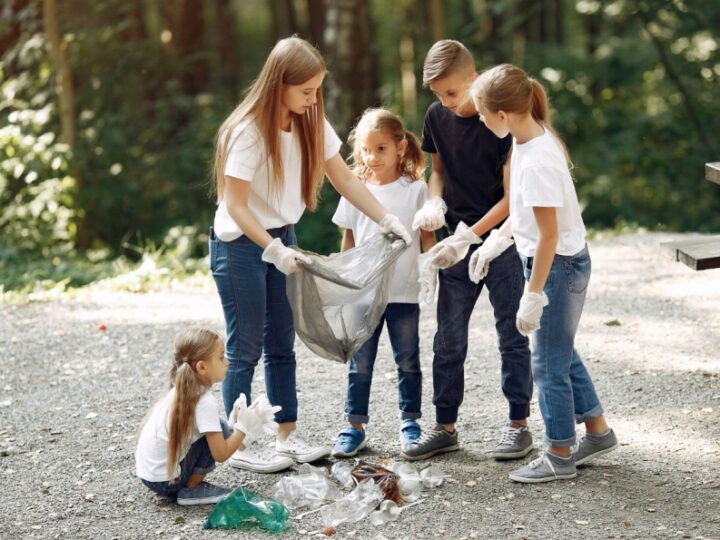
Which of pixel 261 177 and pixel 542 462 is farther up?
pixel 261 177

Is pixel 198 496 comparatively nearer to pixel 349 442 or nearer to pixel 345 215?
pixel 349 442

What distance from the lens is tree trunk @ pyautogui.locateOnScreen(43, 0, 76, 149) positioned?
9.66m

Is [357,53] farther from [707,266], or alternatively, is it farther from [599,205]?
[707,266]

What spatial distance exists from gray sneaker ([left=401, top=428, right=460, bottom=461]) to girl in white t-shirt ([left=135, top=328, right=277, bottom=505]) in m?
0.72

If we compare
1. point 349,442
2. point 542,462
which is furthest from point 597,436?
point 349,442

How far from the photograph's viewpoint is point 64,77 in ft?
32.0

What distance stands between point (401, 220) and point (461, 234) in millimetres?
341

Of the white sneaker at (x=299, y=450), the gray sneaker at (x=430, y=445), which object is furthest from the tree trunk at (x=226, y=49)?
the gray sneaker at (x=430, y=445)

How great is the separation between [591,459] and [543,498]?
436 millimetres

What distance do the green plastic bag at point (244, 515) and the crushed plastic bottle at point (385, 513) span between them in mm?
315

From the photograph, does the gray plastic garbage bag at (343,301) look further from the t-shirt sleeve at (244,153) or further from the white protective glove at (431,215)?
the t-shirt sleeve at (244,153)

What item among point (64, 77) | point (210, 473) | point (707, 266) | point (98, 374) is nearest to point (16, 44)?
point (64, 77)

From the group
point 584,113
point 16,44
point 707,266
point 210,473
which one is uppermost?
point 16,44

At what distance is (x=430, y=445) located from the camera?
407 centimetres
